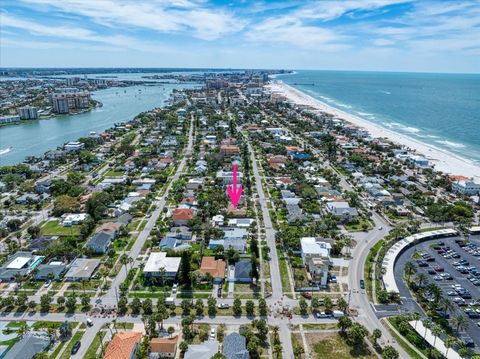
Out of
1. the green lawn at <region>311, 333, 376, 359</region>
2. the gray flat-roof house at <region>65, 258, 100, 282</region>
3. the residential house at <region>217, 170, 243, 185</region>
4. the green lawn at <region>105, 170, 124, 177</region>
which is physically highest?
the residential house at <region>217, 170, 243, 185</region>

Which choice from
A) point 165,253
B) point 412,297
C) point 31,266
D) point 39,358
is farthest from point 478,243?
point 31,266

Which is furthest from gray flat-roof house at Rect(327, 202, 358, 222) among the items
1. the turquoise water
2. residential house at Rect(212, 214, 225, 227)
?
the turquoise water

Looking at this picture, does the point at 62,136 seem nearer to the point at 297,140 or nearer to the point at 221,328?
the point at 297,140

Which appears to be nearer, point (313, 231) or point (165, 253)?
point (165, 253)

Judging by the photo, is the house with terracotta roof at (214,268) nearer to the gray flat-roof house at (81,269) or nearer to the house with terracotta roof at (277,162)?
the gray flat-roof house at (81,269)

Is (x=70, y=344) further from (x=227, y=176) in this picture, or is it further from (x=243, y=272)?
(x=227, y=176)

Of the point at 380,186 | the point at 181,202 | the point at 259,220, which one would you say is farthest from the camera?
the point at 380,186

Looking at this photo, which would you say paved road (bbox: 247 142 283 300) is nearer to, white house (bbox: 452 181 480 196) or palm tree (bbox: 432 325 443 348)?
palm tree (bbox: 432 325 443 348)

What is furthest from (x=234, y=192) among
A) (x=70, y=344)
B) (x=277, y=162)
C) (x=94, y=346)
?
(x=70, y=344)
